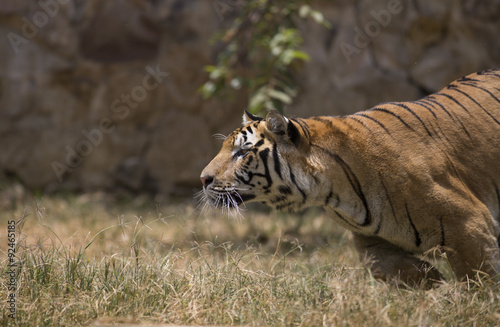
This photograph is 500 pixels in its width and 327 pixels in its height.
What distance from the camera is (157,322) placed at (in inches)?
108

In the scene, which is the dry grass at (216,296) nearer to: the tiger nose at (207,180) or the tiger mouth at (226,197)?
the tiger mouth at (226,197)

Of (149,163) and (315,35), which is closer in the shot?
(315,35)

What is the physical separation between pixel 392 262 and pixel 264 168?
99 centimetres

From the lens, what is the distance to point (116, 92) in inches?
298

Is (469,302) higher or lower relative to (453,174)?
lower

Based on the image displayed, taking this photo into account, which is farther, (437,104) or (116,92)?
(116,92)

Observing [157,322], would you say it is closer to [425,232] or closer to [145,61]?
[425,232]

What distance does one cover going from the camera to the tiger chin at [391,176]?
3.20 m

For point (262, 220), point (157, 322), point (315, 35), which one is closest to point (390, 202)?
point (157, 322)

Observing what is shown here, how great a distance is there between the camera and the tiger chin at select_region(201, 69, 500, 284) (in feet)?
10.5

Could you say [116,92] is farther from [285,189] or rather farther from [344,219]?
[344,219]

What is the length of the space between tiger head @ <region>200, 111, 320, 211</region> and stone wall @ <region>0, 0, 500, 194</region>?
3.70m

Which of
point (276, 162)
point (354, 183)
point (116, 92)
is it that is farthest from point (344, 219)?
point (116, 92)

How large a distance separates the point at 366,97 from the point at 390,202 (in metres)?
3.63
